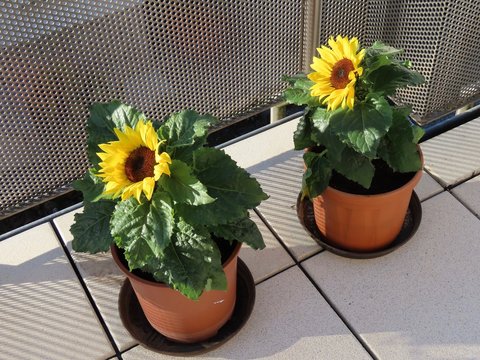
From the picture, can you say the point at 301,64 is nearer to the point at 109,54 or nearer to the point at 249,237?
the point at 109,54

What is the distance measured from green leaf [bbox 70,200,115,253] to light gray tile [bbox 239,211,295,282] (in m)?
0.68

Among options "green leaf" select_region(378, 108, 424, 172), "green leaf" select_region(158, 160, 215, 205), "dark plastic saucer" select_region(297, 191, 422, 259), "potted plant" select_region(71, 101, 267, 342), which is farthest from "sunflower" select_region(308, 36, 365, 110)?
"dark plastic saucer" select_region(297, 191, 422, 259)

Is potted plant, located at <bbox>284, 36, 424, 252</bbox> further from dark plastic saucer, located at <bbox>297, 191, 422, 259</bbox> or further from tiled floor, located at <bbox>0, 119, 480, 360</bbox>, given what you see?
tiled floor, located at <bbox>0, 119, 480, 360</bbox>

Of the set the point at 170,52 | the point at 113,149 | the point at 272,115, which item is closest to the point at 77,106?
the point at 170,52

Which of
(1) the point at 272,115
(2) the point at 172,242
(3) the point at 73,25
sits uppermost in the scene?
(3) the point at 73,25

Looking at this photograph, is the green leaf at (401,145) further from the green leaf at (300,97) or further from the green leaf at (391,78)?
the green leaf at (300,97)

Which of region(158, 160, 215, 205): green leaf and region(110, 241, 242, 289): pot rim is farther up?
region(158, 160, 215, 205): green leaf

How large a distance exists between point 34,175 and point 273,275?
3.17 feet

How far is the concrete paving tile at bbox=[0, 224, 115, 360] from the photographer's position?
199 cm

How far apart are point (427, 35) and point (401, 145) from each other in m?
0.69

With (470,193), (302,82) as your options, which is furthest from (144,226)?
(470,193)

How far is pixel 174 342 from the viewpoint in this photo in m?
1.97

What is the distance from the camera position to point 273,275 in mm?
2156

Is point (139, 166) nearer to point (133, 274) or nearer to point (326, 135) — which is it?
point (133, 274)
